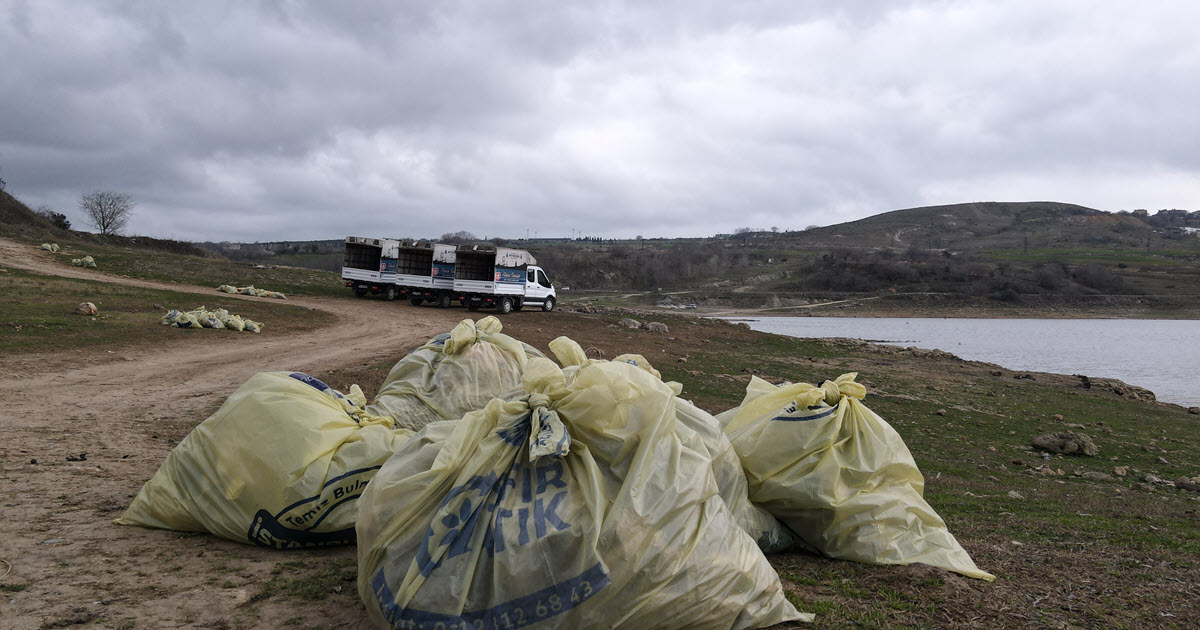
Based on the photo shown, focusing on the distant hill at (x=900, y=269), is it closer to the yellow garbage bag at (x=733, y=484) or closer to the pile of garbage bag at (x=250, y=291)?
the pile of garbage bag at (x=250, y=291)

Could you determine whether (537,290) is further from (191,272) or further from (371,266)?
(191,272)

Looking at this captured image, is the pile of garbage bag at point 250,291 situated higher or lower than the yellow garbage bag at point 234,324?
higher

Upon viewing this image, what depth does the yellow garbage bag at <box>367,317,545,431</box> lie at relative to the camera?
527 cm

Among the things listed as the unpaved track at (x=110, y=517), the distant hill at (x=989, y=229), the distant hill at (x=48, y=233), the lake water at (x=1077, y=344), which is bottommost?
the lake water at (x=1077, y=344)

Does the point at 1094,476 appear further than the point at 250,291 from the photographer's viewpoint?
No

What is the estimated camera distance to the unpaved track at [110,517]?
2836 millimetres

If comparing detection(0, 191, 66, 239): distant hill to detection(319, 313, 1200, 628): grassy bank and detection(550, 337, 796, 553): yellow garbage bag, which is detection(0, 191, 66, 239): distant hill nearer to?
detection(319, 313, 1200, 628): grassy bank

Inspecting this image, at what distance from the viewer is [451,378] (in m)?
5.48

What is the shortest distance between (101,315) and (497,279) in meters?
12.0

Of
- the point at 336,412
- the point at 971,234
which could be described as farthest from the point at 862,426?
the point at 971,234

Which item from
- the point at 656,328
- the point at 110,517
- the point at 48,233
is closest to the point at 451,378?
the point at 110,517

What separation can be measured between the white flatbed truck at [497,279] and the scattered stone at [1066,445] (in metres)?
17.6

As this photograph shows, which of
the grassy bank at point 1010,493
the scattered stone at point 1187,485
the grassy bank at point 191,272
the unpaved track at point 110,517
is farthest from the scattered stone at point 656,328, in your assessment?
the scattered stone at point 1187,485

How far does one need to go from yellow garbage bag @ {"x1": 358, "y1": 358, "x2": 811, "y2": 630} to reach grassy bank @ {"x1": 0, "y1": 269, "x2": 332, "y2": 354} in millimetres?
11109
